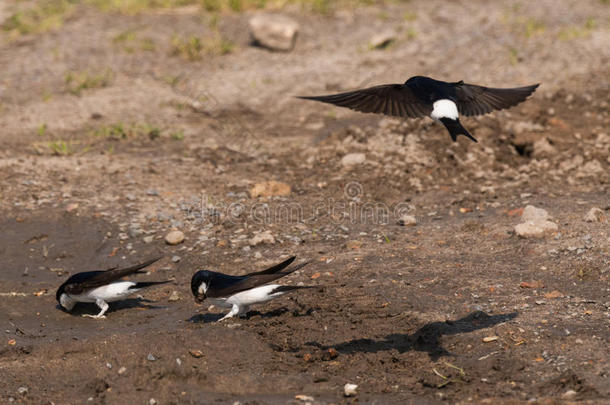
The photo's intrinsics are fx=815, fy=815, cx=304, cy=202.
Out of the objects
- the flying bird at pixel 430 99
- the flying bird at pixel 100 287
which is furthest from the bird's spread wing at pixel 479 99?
the flying bird at pixel 100 287

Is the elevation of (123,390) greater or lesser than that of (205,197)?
lesser

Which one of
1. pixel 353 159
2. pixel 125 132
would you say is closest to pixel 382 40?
pixel 353 159

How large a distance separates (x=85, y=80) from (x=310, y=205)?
145 inches

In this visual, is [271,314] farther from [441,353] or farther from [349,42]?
[349,42]

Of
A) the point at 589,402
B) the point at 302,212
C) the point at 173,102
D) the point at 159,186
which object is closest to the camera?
the point at 589,402

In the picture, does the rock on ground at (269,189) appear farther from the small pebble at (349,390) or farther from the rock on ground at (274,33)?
the rock on ground at (274,33)

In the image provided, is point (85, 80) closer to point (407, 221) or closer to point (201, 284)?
point (407, 221)

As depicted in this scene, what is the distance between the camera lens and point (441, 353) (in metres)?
4.39

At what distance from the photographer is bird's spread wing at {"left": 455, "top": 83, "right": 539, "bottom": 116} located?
4.85 m

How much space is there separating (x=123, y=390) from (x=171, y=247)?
1849 mm

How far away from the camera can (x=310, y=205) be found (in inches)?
259

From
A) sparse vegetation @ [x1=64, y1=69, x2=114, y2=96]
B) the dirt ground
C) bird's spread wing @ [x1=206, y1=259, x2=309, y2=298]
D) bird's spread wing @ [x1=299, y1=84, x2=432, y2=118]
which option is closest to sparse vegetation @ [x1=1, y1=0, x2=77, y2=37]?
the dirt ground

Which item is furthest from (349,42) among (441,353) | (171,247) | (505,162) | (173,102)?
(441,353)

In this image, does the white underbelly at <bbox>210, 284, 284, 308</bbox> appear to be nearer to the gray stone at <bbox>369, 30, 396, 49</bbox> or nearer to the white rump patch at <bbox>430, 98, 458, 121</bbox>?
the white rump patch at <bbox>430, 98, 458, 121</bbox>
